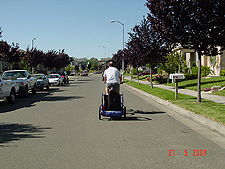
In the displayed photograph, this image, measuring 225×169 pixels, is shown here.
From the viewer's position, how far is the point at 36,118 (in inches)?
390

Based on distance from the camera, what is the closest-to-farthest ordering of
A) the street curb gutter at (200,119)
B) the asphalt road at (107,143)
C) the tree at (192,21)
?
the asphalt road at (107,143) < the street curb gutter at (200,119) < the tree at (192,21)

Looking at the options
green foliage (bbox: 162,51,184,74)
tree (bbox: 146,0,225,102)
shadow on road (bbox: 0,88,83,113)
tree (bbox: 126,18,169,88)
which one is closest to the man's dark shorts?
tree (bbox: 146,0,225,102)

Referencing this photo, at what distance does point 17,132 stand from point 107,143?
2723mm

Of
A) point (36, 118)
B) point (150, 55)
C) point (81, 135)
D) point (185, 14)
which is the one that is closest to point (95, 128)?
point (81, 135)

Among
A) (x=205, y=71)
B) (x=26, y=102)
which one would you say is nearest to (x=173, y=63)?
(x=205, y=71)

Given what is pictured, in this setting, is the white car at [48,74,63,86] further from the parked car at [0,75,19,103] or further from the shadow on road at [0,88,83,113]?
the parked car at [0,75,19,103]

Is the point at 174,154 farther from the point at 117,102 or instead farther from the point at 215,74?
the point at 215,74

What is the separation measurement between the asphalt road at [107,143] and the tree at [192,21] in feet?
13.2

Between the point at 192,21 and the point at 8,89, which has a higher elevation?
the point at 192,21

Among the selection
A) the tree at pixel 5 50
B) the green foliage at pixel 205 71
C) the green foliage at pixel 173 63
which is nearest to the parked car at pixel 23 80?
the tree at pixel 5 50

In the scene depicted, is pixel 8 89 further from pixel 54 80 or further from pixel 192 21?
pixel 54 80

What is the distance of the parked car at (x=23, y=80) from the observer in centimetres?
1771

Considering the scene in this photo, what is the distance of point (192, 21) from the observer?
11.7 meters
